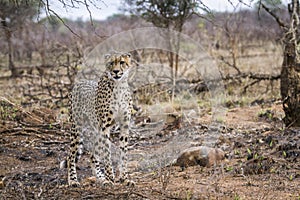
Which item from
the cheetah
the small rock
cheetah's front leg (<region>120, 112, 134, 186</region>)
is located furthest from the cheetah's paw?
the small rock

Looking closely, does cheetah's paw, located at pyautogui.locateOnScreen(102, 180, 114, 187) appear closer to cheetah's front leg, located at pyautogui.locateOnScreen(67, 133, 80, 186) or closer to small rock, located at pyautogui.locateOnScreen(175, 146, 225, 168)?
cheetah's front leg, located at pyautogui.locateOnScreen(67, 133, 80, 186)

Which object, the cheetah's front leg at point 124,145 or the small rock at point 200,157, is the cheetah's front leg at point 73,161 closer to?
the cheetah's front leg at point 124,145

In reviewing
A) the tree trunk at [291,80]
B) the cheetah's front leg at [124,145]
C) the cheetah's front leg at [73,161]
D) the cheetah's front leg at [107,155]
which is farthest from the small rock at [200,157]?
the tree trunk at [291,80]

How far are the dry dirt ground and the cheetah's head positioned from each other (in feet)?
2.96

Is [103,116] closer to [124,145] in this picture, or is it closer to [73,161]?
[124,145]

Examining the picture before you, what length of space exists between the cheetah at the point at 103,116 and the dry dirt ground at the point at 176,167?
184 mm

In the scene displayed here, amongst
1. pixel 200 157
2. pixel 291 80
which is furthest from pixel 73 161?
pixel 291 80

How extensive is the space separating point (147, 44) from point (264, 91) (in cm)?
365

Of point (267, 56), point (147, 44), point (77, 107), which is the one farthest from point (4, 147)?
point (267, 56)

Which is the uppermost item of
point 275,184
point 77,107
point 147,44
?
point 147,44

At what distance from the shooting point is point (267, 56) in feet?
47.5

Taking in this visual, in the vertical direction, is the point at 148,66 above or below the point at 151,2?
below

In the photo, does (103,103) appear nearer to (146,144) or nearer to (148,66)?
(146,144)

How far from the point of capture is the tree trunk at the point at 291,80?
5898 mm
